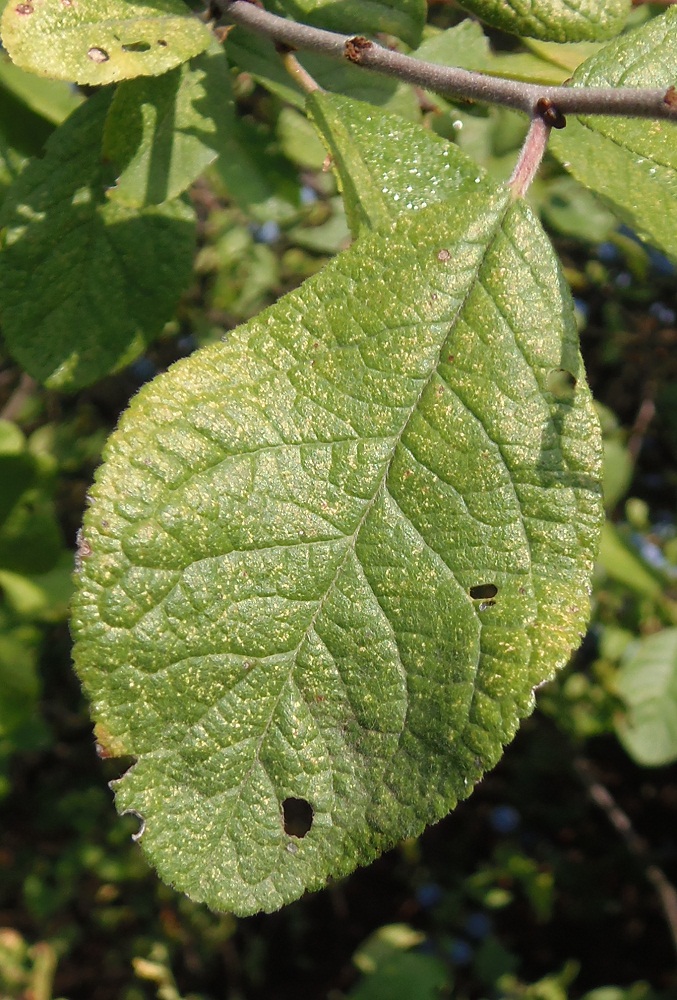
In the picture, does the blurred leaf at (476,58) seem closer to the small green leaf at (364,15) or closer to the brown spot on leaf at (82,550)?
the small green leaf at (364,15)

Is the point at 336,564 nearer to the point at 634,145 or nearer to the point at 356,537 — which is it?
the point at 356,537

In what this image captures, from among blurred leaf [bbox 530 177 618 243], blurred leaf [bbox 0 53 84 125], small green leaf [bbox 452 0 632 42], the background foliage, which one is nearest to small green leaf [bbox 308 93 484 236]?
small green leaf [bbox 452 0 632 42]

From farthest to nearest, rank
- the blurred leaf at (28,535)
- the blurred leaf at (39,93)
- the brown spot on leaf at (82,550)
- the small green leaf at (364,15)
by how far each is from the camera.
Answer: the blurred leaf at (28,535) < the blurred leaf at (39,93) < the small green leaf at (364,15) < the brown spot on leaf at (82,550)

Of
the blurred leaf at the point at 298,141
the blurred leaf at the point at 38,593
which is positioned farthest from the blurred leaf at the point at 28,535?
the blurred leaf at the point at 298,141

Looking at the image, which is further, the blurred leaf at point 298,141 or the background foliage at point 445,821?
the background foliage at point 445,821

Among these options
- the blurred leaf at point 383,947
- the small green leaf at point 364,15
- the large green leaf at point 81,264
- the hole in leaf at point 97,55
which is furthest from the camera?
the blurred leaf at point 383,947

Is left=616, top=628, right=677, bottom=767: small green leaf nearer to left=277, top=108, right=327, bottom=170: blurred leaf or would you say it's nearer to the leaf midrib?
left=277, top=108, right=327, bottom=170: blurred leaf
